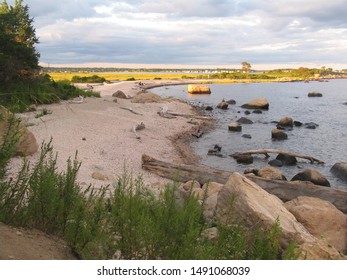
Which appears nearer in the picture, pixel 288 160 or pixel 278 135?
pixel 288 160

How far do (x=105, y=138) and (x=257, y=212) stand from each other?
14167mm

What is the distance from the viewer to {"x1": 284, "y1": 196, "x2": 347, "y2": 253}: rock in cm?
834

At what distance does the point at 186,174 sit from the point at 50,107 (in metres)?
13.5

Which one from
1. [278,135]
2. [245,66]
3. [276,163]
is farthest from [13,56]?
[245,66]

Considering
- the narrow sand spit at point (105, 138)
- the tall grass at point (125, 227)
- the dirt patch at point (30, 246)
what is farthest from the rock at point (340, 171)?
the dirt patch at point (30, 246)

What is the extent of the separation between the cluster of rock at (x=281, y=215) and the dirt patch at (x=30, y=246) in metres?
1.58

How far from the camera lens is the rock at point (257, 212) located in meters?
6.20

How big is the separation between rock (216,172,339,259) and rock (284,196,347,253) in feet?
3.87

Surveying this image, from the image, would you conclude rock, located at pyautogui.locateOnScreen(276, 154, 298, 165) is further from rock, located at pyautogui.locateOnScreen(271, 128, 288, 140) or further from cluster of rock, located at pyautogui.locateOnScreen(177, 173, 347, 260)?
cluster of rock, located at pyautogui.locateOnScreen(177, 173, 347, 260)

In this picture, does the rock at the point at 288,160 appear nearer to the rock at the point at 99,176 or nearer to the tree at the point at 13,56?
the rock at the point at 99,176

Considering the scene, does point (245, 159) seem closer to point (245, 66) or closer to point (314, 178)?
point (314, 178)

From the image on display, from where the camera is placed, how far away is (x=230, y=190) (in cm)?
706

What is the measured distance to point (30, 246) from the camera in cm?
397

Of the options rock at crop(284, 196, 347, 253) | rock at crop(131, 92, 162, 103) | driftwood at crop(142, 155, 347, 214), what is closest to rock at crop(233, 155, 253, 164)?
driftwood at crop(142, 155, 347, 214)
